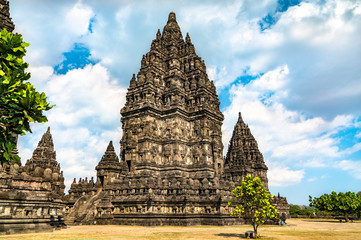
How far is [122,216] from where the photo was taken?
106ft

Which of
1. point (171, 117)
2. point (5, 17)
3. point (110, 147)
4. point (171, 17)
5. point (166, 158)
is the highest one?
point (171, 17)

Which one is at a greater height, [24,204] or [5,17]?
[5,17]

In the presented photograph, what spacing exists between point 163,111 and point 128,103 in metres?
6.50

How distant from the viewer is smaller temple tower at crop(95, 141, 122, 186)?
3703cm

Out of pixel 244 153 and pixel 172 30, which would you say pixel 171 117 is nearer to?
pixel 172 30

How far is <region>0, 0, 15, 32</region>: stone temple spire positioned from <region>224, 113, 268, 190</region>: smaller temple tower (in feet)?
145

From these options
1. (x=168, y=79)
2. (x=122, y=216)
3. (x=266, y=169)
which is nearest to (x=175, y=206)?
(x=122, y=216)

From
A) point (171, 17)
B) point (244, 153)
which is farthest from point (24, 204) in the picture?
point (244, 153)

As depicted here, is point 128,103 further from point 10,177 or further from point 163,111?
point 10,177

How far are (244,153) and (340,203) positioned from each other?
21908 millimetres

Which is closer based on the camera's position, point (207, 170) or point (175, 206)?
point (175, 206)

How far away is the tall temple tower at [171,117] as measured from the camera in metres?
39.4

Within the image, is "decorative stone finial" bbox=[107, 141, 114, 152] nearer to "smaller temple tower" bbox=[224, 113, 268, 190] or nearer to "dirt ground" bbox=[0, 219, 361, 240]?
"dirt ground" bbox=[0, 219, 361, 240]

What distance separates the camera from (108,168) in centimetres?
3738
